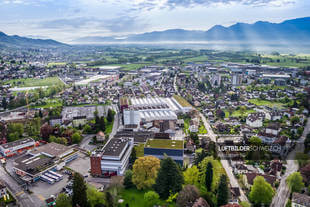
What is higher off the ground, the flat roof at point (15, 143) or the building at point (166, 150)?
the building at point (166, 150)

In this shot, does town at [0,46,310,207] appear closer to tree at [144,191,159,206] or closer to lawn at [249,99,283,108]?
tree at [144,191,159,206]

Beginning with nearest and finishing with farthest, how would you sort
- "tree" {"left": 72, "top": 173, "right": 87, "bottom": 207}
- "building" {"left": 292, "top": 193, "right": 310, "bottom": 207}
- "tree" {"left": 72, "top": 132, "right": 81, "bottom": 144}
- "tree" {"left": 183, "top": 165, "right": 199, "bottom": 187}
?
"tree" {"left": 72, "top": 173, "right": 87, "bottom": 207}, "building" {"left": 292, "top": 193, "right": 310, "bottom": 207}, "tree" {"left": 183, "top": 165, "right": 199, "bottom": 187}, "tree" {"left": 72, "top": 132, "right": 81, "bottom": 144}

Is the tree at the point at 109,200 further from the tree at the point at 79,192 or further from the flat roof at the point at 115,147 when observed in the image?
the flat roof at the point at 115,147

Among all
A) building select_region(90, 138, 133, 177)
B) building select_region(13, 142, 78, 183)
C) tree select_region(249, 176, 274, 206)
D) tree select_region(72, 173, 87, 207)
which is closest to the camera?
tree select_region(72, 173, 87, 207)

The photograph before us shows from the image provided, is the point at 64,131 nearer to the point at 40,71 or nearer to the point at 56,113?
the point at 56,113

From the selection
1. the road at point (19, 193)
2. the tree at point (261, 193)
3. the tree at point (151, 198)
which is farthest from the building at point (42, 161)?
the tree at point (261, 193)

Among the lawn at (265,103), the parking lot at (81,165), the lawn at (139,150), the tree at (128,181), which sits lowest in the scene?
the parking lot at (81,165)

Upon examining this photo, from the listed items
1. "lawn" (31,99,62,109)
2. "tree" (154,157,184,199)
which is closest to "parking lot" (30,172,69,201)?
"tree" (154,157,184,199)
